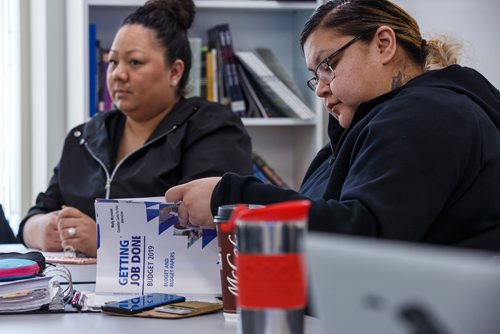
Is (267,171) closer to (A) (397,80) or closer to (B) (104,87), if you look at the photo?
(B) (104,87)

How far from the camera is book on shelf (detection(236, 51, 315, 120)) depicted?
3.04 metres

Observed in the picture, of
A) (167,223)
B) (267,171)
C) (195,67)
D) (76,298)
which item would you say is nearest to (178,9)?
(195,67)

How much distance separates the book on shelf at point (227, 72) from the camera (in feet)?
9.98

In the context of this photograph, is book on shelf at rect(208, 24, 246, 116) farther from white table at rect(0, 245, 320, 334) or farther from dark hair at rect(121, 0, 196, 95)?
white table at rect(0, 245, 320, 334)

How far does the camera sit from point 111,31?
3.14 metres

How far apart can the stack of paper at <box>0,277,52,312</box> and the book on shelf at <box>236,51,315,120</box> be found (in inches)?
72.5

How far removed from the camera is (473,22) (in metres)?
2.58

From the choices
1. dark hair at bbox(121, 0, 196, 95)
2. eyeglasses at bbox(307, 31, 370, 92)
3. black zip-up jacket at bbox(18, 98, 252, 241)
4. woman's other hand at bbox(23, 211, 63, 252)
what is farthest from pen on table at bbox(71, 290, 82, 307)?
dark hair at bbox(121, 0, 196, 95)

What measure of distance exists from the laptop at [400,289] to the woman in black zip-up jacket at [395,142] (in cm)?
73

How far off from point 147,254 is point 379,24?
63 centimetres

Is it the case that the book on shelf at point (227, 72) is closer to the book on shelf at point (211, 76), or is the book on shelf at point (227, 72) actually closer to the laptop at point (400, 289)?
the book on shelf at point (211, 76)

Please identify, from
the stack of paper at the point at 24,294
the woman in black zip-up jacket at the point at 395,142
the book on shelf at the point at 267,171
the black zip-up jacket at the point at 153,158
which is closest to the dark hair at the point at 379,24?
the woman in black zip-up jacket at the point at 395,142

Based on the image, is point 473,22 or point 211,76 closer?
point 473,22

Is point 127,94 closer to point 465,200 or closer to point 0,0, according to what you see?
point 0,0
